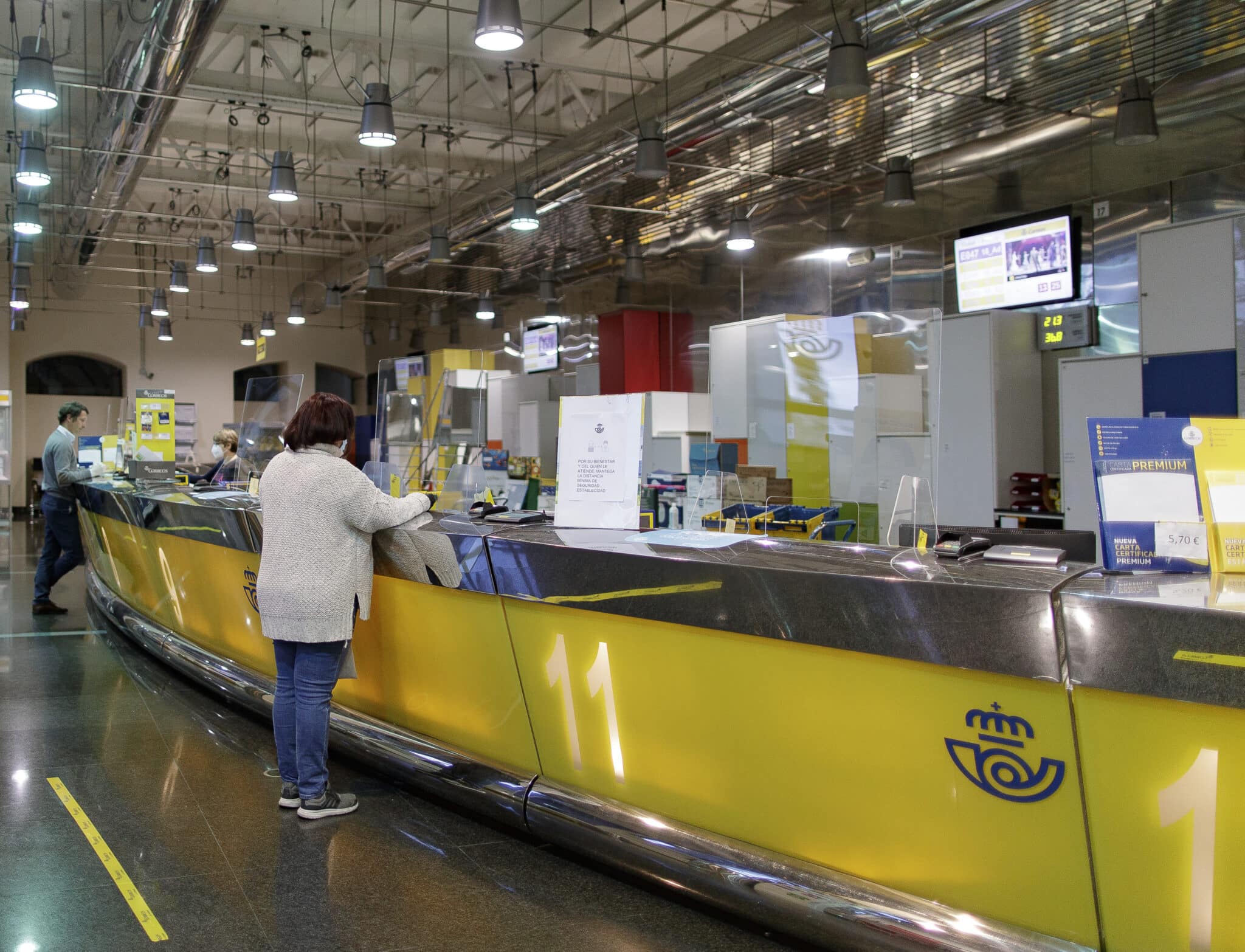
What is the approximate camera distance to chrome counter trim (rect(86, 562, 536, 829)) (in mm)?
3408

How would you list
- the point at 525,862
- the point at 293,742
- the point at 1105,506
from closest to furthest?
the point at 1105,506, the point at 525,862, the point at 293,742

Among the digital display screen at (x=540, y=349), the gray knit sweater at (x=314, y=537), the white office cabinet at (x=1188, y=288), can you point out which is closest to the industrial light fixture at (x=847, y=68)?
the white office cabinet at (x=1188, y=288)

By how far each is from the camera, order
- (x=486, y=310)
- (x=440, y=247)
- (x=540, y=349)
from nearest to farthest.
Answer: (x=440, y=247) < (x=486, y=310) < (x=540, y=349)

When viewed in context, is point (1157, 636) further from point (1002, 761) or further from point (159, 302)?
point (159, 302)

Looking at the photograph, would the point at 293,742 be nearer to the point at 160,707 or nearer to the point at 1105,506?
the point at 160,707

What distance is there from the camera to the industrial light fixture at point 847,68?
20.2 ft

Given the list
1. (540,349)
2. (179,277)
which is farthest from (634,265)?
(179,277)

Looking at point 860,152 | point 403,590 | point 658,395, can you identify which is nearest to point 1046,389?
point 860,152

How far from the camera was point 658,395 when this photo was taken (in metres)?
13.5

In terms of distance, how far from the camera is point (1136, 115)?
23.4 feet

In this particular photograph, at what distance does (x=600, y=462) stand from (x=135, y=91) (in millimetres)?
7115

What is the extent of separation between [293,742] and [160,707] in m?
1.94

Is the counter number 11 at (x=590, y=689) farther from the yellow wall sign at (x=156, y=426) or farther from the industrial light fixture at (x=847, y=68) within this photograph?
the yellow wall sign at (x=156, y=426)

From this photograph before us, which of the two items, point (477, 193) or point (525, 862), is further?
point (477, 193)
